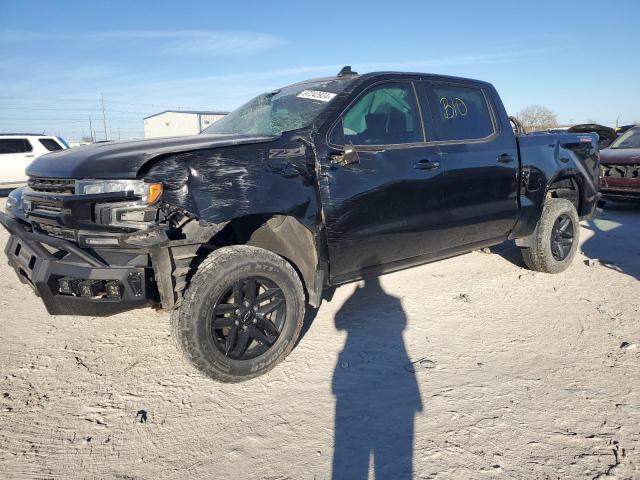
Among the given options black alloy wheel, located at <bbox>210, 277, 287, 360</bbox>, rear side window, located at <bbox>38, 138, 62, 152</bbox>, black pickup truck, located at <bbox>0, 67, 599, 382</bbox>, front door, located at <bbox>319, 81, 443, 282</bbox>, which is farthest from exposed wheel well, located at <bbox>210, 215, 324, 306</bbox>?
rear side window, located at <bbox>38, 138, 62, 152</bbox>

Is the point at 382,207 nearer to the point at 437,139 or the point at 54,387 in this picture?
the point at 437,139

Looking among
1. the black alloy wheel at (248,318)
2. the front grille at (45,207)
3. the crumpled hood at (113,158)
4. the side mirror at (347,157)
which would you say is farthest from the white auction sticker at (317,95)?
the front grille at (45,207)

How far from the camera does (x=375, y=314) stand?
3957mm

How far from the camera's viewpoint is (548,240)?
15.9 ft

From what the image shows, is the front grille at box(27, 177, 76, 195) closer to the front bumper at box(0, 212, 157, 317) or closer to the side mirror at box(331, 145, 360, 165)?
the front bumper at box(0, 212, 157, 317)

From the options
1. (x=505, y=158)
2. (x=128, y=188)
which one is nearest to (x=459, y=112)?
(x=505, y=158)

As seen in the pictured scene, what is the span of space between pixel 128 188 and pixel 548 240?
13.8 feet

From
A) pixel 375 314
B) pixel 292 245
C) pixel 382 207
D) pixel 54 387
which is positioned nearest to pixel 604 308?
pixel 375 314

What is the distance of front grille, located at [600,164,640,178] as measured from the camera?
27.6ft

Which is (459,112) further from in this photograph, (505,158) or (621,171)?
(621,171)

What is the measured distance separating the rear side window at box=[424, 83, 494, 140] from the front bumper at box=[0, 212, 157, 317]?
8.71 feet

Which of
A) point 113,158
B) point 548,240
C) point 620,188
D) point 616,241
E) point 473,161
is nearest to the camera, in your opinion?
point 113,158

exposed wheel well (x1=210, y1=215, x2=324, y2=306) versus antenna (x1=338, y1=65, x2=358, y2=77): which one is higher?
antenna (x1=338, y1=65, x2=358, y2=77)

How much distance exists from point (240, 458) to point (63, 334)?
2193 millimetres
